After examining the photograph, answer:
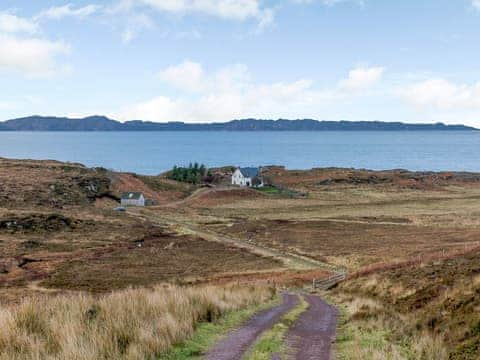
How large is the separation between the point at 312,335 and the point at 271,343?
8.33ft

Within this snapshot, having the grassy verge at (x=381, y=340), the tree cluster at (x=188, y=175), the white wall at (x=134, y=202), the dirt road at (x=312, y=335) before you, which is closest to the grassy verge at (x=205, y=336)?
the dirt road at (x=312, y=335)

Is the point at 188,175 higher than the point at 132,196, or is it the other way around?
the point at 188,175

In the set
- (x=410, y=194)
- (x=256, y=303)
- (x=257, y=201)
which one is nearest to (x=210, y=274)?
(x=256, y=303)

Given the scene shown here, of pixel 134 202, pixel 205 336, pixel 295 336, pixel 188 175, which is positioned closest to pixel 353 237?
pixel 134 202

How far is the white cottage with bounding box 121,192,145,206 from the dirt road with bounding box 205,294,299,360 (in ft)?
277

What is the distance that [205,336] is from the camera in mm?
12383

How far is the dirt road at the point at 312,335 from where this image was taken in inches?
459

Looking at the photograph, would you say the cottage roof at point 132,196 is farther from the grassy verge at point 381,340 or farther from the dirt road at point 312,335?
the grassy verge at point 381,340

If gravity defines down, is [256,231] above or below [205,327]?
below

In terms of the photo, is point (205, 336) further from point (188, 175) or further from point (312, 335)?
point (188, 175)

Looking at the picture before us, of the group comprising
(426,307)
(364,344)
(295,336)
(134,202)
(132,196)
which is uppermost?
(364,344)

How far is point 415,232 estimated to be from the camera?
6556 centimetres

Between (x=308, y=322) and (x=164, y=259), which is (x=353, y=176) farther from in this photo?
(x=308, y=322)

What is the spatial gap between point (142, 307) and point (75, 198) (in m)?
88.4
